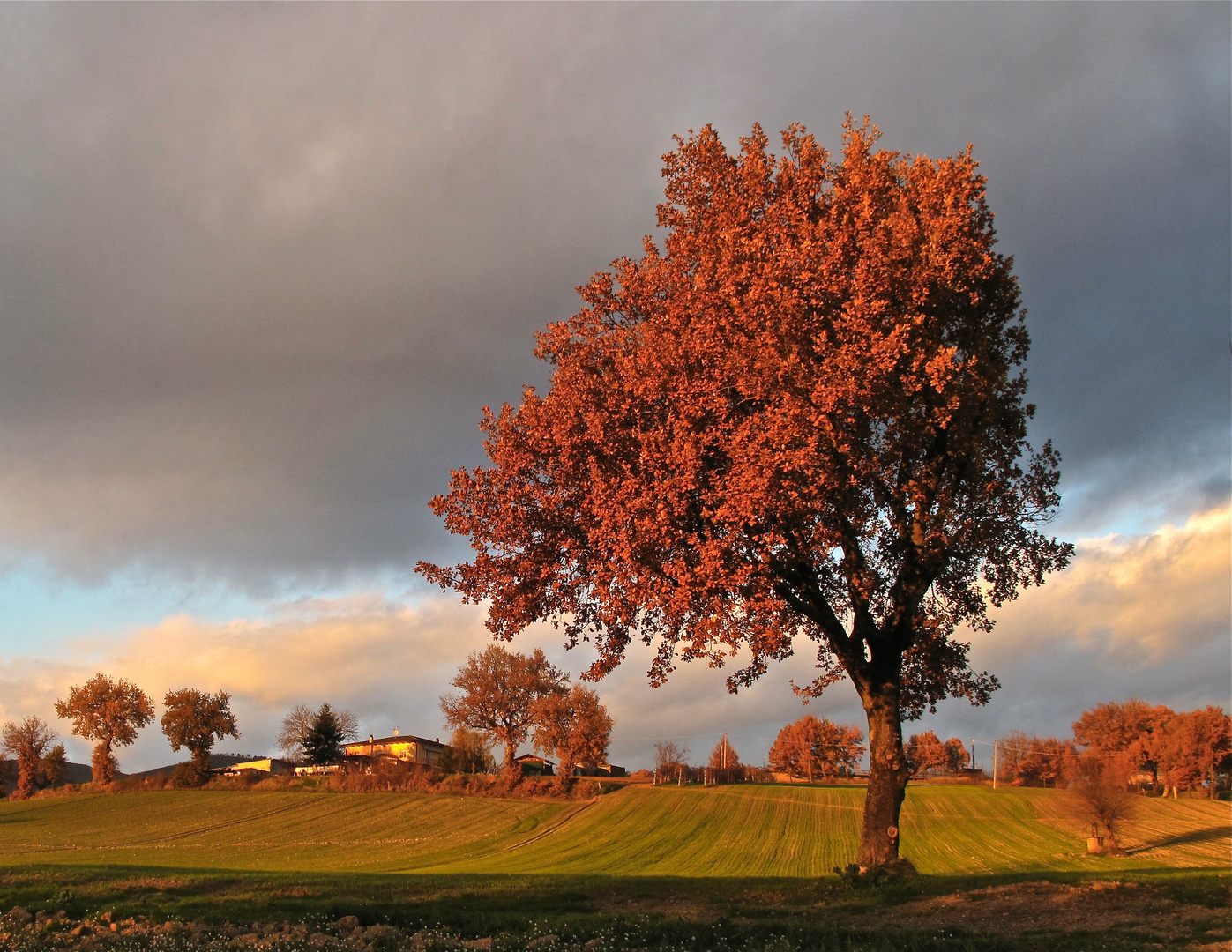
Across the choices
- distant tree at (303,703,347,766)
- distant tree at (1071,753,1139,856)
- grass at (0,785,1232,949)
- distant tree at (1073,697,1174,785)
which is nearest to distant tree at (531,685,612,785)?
grass at (0,785,1232,949)

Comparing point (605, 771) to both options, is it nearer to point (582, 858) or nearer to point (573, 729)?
point (573, 729)

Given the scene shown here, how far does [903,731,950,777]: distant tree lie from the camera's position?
407ft

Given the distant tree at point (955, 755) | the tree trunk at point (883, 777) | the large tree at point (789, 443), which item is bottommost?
the distant tree at point (955, 755)

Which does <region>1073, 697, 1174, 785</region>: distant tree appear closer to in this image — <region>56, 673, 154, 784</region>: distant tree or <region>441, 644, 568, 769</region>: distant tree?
<region>441, 644, 568, 769</region>: distant tree

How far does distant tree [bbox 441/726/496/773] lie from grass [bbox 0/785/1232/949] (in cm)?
1488

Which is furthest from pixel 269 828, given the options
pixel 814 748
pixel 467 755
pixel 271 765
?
pixel 814 748

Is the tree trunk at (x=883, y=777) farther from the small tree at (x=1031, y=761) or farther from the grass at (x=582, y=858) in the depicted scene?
the small tree at (x=1031, y=761)

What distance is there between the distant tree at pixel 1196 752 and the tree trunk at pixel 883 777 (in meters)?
104

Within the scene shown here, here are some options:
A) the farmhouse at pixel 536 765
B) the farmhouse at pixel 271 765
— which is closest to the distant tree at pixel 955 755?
the farmhouse at pixel 536 765

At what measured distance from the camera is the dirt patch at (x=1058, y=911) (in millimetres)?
14211

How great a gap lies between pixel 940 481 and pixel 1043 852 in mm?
45767

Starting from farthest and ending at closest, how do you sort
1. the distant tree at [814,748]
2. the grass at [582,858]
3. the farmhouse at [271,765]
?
1. the distant tree at [814,748]
2. the farmhouse at [271,765]
3. the grass at [582,858]

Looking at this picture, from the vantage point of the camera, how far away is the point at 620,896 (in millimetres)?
19766

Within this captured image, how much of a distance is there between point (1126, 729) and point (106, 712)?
5245 inches
